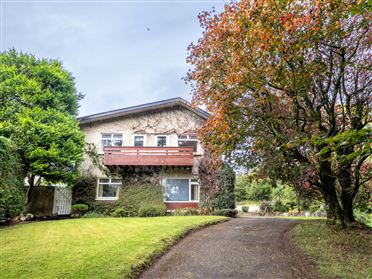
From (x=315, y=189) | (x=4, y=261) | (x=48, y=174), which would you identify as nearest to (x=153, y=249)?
(x=4, y=261)

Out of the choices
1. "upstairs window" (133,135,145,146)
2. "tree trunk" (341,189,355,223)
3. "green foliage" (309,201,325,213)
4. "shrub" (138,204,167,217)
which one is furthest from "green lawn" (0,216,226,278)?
"green foliage" (309,201,325,213)

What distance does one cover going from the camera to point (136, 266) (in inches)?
237

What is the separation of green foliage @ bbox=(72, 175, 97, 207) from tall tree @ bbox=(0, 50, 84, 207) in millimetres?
2243

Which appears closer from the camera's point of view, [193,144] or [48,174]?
Answer: [48,174]

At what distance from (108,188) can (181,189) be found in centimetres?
541

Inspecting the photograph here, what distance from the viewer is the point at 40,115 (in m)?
16.1

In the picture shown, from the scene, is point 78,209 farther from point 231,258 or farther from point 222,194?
point 231,258

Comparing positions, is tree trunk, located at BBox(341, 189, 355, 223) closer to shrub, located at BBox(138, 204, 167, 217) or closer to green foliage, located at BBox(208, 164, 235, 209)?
green foliage, located at BBox(208, 164, 235, 209)

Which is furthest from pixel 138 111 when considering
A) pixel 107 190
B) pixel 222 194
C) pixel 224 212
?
pixel 224 212

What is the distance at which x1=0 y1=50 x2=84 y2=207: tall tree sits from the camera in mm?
15109

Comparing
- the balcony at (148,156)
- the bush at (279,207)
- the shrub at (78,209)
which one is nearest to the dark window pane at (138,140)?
the balcony at (148,156)

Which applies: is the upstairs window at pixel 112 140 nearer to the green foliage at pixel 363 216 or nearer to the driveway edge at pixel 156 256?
the driveway edge at pixel 156 256

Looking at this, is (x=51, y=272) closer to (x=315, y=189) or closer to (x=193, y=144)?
(x=315, y=189)

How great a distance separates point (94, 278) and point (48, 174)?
11.8 meters
